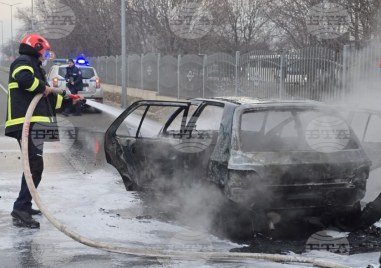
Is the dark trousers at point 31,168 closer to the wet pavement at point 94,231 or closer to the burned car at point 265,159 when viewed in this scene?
the wet pavement at point 94,231

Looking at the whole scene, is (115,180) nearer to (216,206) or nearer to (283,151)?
(216,206)

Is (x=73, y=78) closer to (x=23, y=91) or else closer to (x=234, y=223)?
(x=23, y=91)

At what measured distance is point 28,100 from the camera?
5.30m

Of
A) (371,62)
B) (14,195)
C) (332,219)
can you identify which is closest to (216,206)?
(332,219)

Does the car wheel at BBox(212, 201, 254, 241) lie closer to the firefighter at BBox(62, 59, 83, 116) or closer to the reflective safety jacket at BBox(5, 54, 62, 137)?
the reflective safety jacket at BBox(5, 54, 62, 137)

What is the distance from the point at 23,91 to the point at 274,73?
912cm

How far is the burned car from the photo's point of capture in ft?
14.9

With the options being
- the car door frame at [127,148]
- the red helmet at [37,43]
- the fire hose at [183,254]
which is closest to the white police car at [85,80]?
the car door frame at [127,148]

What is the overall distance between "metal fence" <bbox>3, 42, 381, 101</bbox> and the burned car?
19.0 ft

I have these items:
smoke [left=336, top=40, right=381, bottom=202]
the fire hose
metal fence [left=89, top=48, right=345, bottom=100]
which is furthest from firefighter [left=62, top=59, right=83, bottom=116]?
the fire hose

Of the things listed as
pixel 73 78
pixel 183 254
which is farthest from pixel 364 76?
pixel 73 78

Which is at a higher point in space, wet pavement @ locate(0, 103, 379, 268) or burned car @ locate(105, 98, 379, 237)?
burned car @ locate(105, 98, 379, 237)

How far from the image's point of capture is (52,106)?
5754 millimetres

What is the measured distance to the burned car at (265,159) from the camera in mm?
4555
